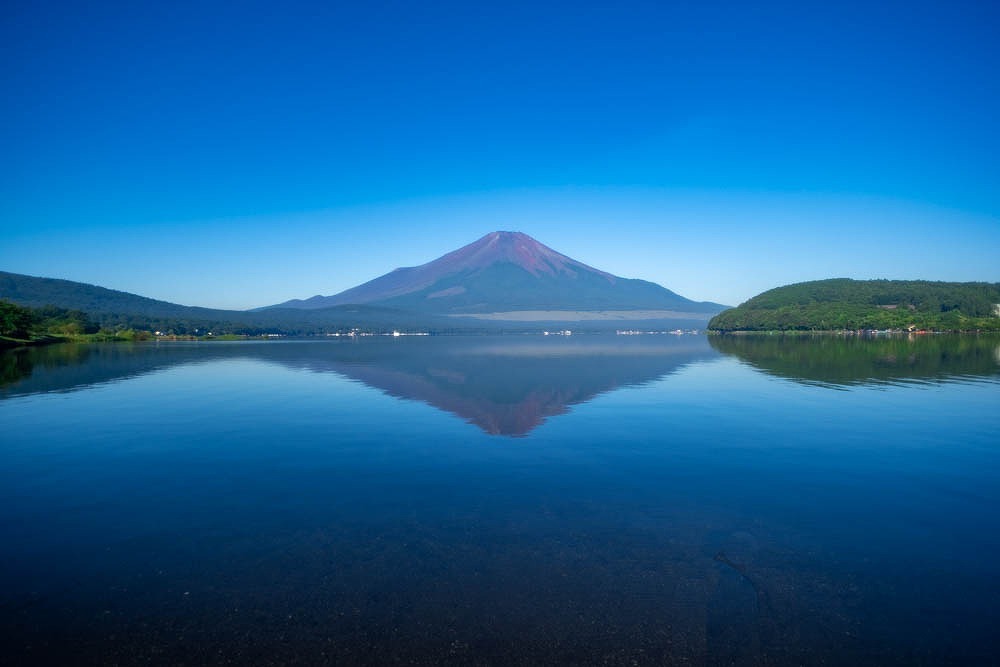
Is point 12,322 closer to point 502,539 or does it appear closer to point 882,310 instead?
point 502,539

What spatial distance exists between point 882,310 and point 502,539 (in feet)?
590

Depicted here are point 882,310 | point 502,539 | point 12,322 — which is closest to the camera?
point 502,539

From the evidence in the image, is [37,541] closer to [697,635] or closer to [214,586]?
[214,586]

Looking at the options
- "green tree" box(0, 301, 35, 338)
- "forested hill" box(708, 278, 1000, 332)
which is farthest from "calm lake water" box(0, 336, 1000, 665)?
"forested hill" box(708, 278, 1000, 332)

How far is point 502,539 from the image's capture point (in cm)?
886

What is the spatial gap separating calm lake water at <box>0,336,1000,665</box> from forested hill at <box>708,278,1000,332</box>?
476 feet

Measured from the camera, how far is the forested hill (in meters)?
139

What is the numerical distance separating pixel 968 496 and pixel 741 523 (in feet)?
18.6

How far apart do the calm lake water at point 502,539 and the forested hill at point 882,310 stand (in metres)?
145

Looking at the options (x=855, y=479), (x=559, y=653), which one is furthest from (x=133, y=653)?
(x=855, y=479)

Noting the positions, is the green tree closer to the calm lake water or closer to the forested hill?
the calm lake water

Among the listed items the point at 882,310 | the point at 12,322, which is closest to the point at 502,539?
the point at 12,322

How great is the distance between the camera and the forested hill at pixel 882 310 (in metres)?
139

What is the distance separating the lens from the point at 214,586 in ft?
24.0
